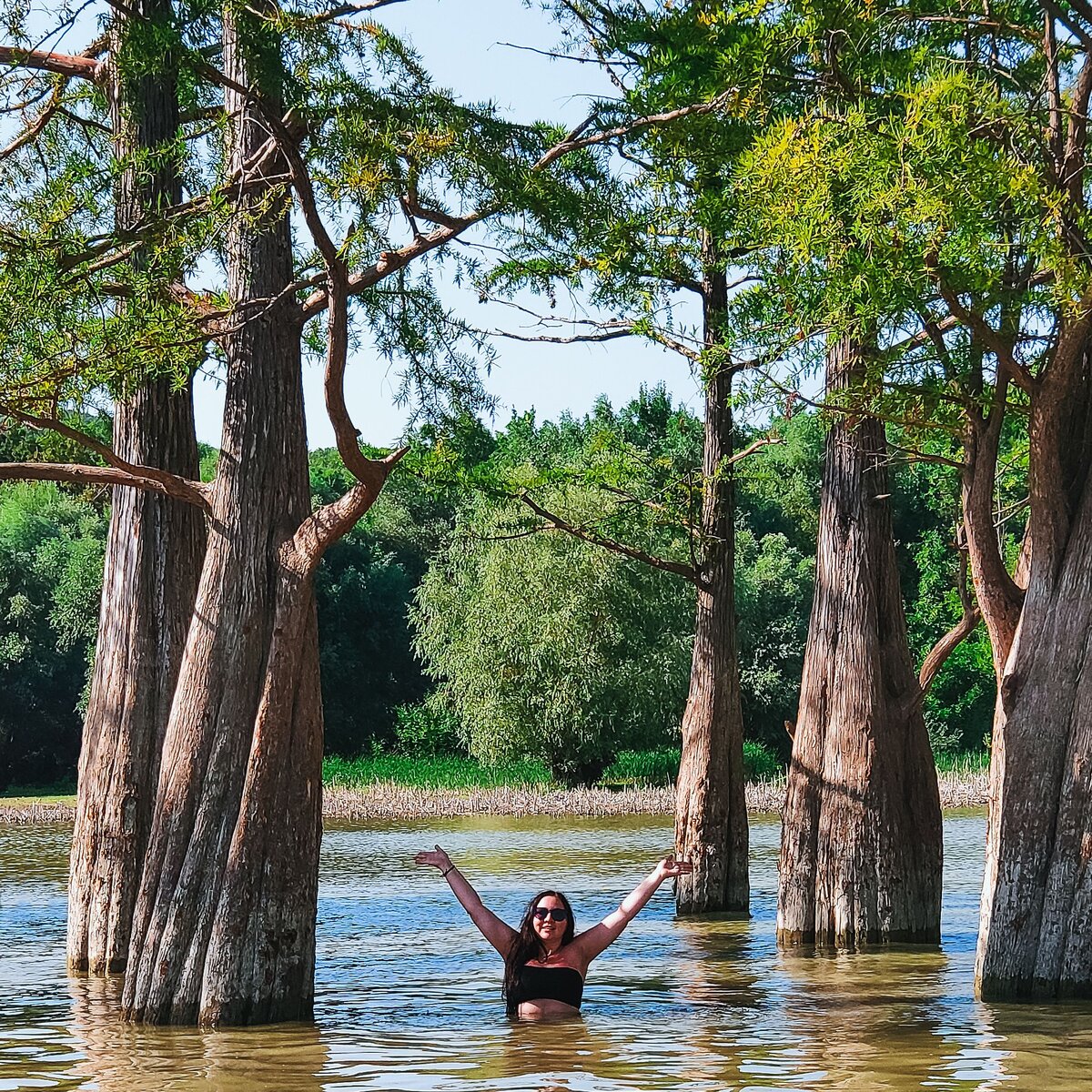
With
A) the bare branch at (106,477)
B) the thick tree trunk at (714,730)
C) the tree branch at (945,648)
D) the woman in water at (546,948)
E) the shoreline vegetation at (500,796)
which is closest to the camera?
the woman in water at (546,948)

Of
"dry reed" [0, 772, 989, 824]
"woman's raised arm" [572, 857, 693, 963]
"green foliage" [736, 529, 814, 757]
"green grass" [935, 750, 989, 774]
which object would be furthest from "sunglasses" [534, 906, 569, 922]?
"green foliage" [736, 529, 814, 757]

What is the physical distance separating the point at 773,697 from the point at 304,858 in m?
38.6

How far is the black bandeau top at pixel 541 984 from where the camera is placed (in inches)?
424

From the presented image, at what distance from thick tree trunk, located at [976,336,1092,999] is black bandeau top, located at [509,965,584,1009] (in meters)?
2.71

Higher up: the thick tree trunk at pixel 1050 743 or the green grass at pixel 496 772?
the thick tree trunk at pixel 1050 743

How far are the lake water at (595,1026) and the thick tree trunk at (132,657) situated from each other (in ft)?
2.30

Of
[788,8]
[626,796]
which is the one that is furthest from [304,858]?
[626,796]

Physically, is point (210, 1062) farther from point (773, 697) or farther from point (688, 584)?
point (773, 697)

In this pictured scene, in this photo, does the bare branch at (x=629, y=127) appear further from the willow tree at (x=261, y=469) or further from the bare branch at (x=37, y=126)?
the bare branch at (x=37, y=126)

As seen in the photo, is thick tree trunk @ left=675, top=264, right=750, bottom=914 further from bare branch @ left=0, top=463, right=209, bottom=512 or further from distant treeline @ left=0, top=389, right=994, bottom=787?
bare branch @ left=0, top=463, right=209, bottom=512

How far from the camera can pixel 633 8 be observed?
12688 mm

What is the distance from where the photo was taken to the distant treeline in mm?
26203

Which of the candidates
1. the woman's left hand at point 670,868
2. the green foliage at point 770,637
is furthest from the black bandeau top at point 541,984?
the green foliage at point 770,637

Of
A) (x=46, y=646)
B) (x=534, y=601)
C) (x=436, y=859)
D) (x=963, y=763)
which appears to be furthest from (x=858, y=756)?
(x=46, y=646)
